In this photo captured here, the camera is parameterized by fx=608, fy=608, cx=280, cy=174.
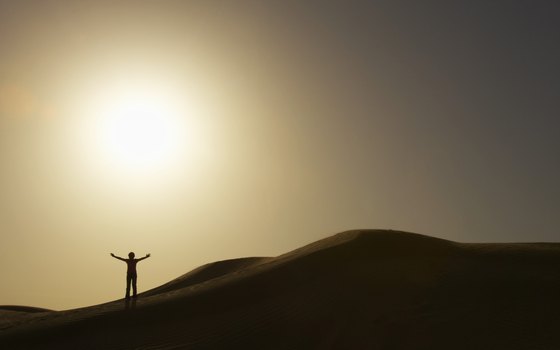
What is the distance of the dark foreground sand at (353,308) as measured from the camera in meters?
15.2

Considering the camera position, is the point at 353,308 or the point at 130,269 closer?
the point at 353,308

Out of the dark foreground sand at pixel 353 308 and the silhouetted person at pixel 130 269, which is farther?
the silhouetted person at pixel 130 269

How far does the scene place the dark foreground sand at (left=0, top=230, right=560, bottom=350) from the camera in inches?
597

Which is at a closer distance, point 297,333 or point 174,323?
point 297,333

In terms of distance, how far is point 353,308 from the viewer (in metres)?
16.4

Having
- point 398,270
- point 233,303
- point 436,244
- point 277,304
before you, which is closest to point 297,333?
point 277,304

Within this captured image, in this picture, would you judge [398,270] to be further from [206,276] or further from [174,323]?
[206,276]

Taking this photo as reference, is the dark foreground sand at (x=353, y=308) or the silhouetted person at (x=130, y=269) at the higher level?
the silhouetted person at (x=130, y=269)

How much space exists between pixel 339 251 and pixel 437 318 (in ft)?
17.6

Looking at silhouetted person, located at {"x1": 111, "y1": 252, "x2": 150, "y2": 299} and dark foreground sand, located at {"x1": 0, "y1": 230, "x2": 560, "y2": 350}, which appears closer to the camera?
dark foreground sand, located at {"x1": 0, "y1": 230, "x2": 560, "y2": 350}

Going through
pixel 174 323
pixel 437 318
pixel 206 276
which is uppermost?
pixel 206 276

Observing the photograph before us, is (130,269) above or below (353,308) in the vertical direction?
above

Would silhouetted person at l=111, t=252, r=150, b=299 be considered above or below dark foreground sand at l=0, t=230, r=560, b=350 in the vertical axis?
above

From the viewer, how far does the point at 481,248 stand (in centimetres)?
2223
